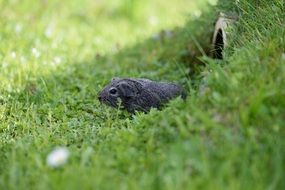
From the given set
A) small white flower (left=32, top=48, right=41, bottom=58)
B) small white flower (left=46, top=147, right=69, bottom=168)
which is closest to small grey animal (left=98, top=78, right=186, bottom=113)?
small white flower (left=32, top=48, right=41, bottom=58)

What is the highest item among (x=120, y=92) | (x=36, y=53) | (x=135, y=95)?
(x=36, y=53)

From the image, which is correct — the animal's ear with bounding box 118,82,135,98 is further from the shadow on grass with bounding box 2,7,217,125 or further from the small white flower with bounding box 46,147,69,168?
the small white flower with bounding box 46,147,69,168

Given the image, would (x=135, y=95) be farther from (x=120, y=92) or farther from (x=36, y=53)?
(x=36, y=53)

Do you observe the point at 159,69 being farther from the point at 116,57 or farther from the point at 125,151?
the point at 125,151

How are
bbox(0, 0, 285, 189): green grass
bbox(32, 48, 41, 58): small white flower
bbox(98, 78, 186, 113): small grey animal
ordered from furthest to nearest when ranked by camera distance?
bbox(32, 48, 41, 58): small white flower
bbox(98, 78, 186, 113): small grey animal
bbox(0, 0, 285, 189): green grass

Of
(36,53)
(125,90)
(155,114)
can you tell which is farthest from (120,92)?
(36,53)

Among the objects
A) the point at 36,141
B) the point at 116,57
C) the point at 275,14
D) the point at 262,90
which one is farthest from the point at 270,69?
the point at 116,57

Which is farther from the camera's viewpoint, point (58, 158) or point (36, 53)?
point (36, 53)
